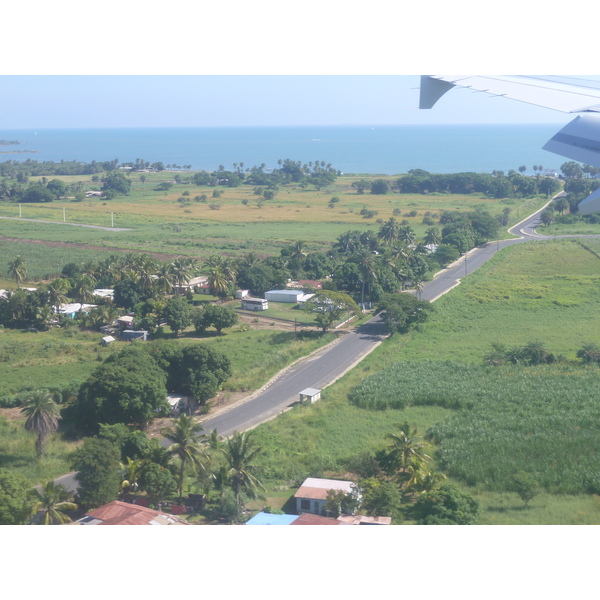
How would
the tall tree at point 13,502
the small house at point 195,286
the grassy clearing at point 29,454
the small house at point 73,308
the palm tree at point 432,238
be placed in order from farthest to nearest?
the palm tree at point 432,238 < the small house at point 195,286 < the small house at point 73,308 < the grassy clearing at point 29,454 < the tall tree at point 13,502

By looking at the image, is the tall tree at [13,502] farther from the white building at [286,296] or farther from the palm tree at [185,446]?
the white building at [286,296]

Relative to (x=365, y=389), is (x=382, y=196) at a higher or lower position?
higher

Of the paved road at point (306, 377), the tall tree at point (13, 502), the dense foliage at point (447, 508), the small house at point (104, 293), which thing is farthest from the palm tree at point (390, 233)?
the tall tree at point (13, 502)

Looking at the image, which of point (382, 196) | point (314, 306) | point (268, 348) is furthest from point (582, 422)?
point (382, 196)

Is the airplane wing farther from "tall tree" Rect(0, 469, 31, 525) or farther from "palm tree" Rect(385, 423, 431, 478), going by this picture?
"tall tree" Rect(0, 469, 31, 525)

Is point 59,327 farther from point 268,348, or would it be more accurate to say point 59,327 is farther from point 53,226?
point 53,226

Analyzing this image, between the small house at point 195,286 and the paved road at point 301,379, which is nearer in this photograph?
the paved road at point 301,379

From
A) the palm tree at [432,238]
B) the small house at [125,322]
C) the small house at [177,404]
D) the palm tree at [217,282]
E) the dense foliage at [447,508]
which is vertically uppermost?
the palm tree at [432,238]
